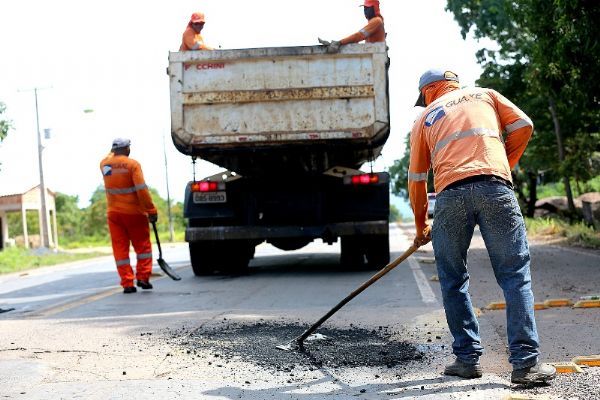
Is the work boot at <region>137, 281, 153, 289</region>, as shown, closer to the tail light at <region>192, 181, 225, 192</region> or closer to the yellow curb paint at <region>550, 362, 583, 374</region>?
the tail light at <region>192, 181, 225, 192</region>

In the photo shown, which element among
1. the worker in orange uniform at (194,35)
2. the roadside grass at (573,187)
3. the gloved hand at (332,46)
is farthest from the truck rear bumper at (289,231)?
the roadside grass at (573,187)

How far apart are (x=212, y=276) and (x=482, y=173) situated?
817cm

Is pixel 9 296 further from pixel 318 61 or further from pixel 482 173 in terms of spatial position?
pixel 482 173

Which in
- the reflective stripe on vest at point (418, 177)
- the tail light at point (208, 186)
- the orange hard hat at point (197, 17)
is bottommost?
the tail light at point (208, 186)

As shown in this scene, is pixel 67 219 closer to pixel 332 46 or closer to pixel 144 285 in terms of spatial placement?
pixel 144 285

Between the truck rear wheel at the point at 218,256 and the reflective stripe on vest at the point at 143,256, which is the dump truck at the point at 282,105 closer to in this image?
the truck rear wheel at the point at 218,256

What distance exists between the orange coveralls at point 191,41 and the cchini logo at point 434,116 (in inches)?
260

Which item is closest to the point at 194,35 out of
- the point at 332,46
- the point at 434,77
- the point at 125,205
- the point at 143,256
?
the point at 332,46

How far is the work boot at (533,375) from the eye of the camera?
13.4 ft

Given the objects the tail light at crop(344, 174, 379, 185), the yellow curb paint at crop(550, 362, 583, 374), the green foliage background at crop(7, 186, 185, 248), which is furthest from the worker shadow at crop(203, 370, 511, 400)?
the green foliage background at crop(7, 186, 185, 248)

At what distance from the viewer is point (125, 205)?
9906 mm

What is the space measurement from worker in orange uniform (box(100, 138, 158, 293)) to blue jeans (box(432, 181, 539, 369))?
596 cm

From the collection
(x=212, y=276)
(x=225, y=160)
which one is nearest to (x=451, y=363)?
(x=225, y=160)

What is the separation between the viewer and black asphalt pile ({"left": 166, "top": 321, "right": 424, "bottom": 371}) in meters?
5.02
